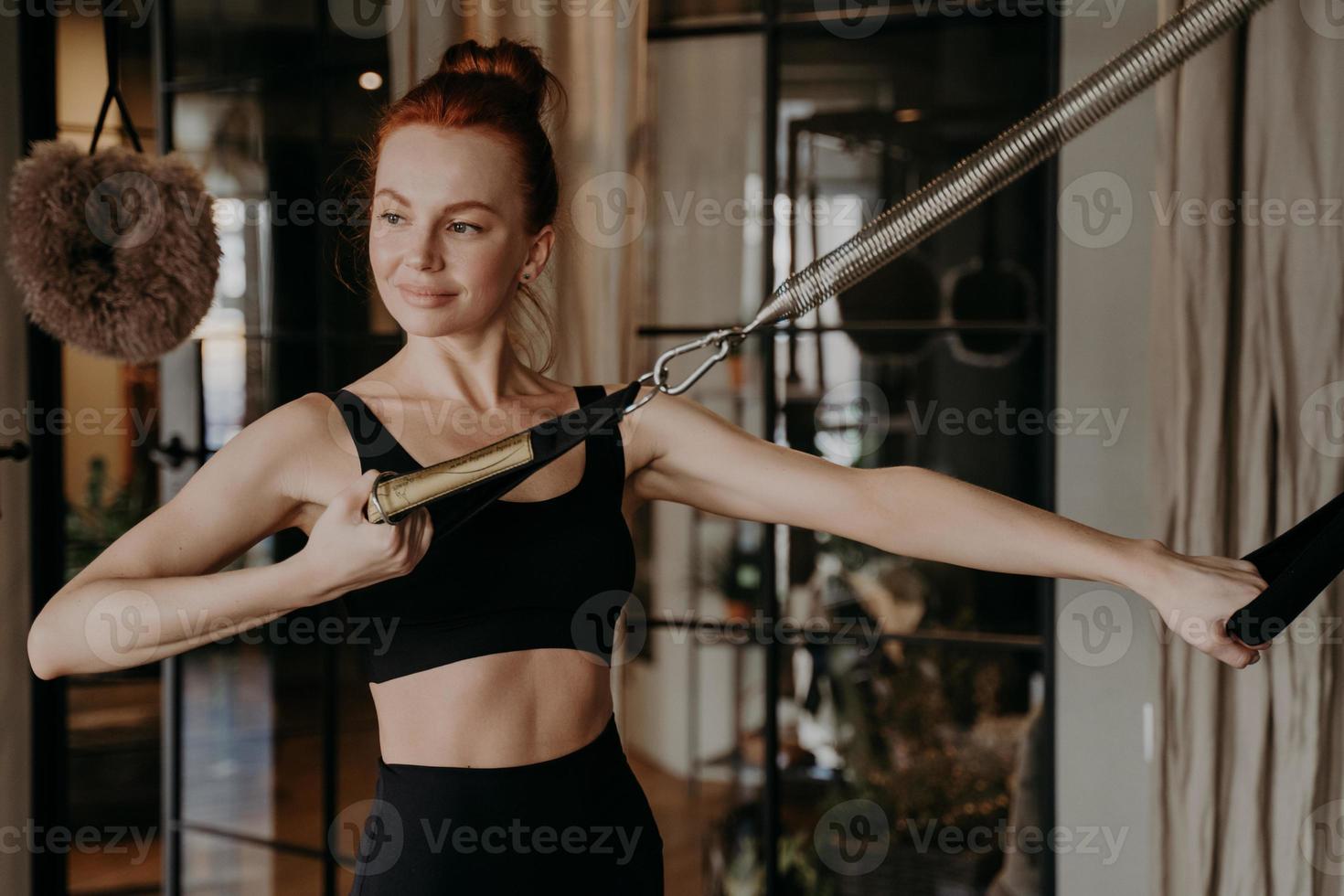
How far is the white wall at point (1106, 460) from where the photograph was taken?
214cm

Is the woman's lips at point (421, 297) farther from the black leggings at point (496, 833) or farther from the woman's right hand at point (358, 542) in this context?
the black leggings at point (496, 833)

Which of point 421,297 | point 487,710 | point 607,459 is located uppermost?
point 421,297

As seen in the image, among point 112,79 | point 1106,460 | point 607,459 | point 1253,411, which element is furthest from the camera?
point 1106,460

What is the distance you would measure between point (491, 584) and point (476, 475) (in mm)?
240


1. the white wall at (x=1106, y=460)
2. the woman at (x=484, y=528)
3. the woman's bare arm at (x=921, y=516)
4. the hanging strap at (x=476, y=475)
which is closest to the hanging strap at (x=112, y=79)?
the woman at (x=484, y=528)

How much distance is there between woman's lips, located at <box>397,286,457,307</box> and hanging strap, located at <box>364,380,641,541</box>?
22cm

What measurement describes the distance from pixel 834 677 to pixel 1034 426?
66 centimetres

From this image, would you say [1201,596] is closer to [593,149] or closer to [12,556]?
[593,149]

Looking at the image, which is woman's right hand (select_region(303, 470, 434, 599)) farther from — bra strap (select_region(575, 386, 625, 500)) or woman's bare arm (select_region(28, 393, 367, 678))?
bra strap (select_region(575, 386, 625, 500))

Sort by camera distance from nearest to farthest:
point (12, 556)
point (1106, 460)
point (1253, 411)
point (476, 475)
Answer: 1. point (476, 475)
2. point (1253, 411)
3. point (1106, 460)
4. point (12, 556)

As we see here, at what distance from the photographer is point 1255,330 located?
6.11 ft

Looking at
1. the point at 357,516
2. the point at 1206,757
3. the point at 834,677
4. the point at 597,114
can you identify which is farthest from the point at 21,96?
the point at 1206,757

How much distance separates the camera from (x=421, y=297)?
1103 mm

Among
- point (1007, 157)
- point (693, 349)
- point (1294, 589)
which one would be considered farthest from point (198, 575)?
point (1294, 589)
